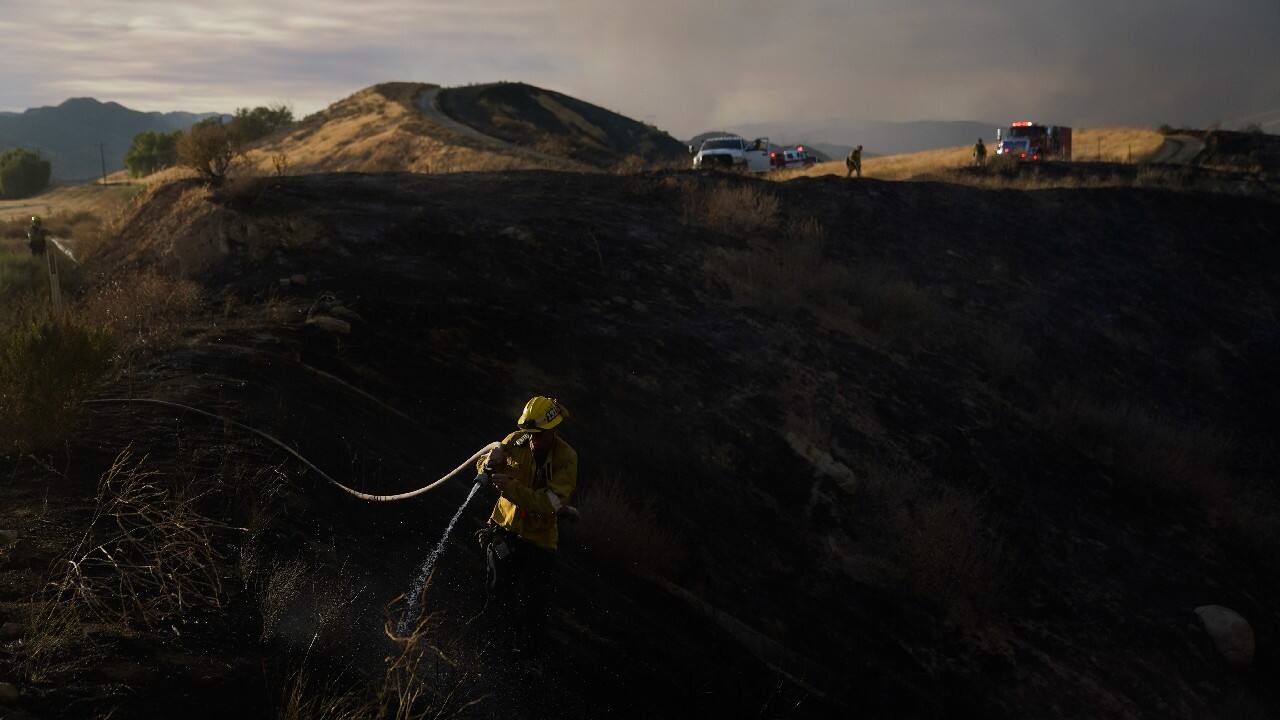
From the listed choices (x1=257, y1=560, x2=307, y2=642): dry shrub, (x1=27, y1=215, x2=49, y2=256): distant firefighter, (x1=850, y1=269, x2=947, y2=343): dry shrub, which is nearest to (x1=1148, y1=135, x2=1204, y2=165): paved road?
(x1=850, y1=269, x2=947, y2=343): dry shrub

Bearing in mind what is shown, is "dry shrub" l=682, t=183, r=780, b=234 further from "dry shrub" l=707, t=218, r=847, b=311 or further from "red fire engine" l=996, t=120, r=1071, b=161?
"red fire engine" l=996, t=120, r=1071, b=161

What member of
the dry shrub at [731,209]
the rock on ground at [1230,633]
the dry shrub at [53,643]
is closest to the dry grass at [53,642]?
the dry shrub at [53,643]

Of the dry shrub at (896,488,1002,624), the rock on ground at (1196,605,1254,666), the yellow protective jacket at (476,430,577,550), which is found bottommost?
the rock on ground at (1196,605,1254,666)

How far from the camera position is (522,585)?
17.8 ft

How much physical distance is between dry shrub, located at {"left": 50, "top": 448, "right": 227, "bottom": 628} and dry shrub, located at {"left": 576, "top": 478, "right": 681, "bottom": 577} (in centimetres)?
344

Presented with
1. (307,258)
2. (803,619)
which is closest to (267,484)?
(803,619)

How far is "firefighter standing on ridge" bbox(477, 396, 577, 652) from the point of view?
208 inches

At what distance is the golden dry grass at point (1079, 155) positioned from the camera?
1350 inches

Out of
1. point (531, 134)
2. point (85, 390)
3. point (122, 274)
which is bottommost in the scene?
point (85, 390)

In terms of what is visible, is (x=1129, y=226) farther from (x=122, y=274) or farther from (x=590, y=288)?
(x=122, y=274)

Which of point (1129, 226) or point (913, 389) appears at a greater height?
point (1129, 226)

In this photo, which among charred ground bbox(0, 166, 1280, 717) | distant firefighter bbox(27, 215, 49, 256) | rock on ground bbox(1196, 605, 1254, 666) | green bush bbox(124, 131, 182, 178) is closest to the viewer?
charred ground bbox(0, 166, 1280, 717)

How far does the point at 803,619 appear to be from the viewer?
827 centimetres

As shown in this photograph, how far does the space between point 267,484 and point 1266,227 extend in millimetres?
29640
